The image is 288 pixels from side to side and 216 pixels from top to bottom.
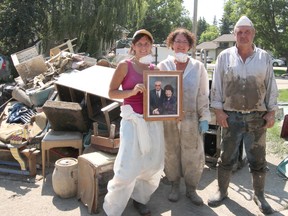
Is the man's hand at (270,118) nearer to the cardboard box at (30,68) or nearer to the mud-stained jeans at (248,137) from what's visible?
the mud-stained jeans at (248,137)

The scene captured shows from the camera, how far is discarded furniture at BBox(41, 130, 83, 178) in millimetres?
4848

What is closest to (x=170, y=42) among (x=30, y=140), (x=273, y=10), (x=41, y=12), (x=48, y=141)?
(x=48, y=141)

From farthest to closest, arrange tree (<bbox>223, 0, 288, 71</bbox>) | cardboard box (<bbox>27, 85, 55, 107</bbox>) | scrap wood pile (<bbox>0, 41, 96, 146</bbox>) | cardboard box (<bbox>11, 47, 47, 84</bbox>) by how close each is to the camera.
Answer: tree (<bbox>223, 0, 288, 71</bbox>) < cardboard box (<bbox>11, 47, 47, 84</bbox>) < cardboard box (<bbox>27, 85, 55, 107</bbox>) < scrap wood pile (<bbox>0, 41, 96, 146</bbox>)

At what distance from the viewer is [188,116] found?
384 centimetres

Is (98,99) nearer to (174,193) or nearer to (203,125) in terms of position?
(174,193)

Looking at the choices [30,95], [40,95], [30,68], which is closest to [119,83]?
[40,95]

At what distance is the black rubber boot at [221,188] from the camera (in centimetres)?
407

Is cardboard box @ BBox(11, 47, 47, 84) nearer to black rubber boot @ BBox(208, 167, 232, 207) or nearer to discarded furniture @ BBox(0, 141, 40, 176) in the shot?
discarded furniture @ BBox(0, 141, 40, 176)

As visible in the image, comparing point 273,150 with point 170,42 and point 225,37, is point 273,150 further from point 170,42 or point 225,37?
point 225,37

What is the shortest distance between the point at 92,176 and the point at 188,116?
4.39 ft

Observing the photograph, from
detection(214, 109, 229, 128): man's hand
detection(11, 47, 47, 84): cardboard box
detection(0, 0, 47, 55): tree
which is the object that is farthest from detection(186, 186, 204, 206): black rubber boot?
detection(0, 0, 47, 55): tree

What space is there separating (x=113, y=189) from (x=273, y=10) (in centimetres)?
3531

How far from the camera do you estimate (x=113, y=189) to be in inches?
137

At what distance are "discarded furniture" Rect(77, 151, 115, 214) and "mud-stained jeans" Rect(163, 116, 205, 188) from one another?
2.46 ft
